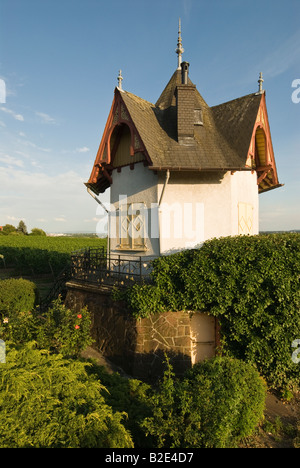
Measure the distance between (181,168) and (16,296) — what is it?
9364 millimetres

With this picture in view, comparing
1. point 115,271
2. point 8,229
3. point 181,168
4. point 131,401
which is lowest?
point 131,401

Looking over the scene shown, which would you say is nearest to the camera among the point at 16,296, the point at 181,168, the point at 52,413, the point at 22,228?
the point at 52,413

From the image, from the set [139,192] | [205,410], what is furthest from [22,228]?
[205,410]

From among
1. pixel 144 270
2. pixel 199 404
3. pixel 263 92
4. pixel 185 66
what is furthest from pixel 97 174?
pixel 199 404

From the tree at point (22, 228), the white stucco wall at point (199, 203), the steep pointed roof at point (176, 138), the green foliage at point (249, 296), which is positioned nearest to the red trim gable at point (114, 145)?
the steep pointed roof at point (176, 138)

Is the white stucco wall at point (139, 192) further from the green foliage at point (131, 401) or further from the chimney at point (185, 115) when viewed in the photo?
the green foliage at point (131, 401)

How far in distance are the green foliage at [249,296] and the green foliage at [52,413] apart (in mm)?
3818

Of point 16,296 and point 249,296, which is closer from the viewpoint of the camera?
point 249,296

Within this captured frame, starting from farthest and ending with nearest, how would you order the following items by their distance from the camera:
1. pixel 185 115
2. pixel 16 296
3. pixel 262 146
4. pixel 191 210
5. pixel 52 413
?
1. pixel 262 146
2. pixel 16 296
3. pixel 185 115
4. pixel 191 210
5. pixel 52 413

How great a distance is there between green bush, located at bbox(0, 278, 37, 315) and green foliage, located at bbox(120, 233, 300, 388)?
21.9 feet

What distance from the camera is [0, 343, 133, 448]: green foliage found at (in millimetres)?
3570

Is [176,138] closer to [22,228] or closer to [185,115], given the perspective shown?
[185,115]

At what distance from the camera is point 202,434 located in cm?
399

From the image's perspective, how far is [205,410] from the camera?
4.20m
